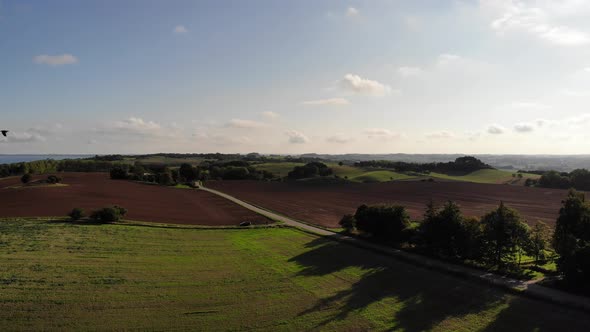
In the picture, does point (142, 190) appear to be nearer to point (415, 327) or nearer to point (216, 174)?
point (216, 174)

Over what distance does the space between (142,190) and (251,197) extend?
3257cm

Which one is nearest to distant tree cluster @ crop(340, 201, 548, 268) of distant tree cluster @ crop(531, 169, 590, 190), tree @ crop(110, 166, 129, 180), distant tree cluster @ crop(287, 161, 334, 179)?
distant tree cluster @ crop(531, 169, 590, 190)

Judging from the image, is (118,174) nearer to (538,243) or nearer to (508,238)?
(508,238)

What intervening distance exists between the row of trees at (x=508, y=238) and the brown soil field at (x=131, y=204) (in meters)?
33.7

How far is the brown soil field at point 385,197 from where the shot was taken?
74.8m

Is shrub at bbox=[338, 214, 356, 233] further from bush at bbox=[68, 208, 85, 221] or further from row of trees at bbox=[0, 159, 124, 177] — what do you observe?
row of trees at bbox=[0, 159, 124, 177]

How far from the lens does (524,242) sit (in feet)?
117

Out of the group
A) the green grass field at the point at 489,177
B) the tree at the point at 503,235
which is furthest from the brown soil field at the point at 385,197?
the green grass field at the point at 489,177

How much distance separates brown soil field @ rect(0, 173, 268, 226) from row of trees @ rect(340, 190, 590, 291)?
111 ft

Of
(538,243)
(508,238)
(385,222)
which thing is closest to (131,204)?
(385,222)

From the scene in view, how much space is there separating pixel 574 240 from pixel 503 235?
A: 6.28 metres

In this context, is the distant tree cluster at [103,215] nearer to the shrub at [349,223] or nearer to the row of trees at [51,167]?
the shrub at [349,223]

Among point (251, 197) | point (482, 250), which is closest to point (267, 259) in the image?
point (482, 250)

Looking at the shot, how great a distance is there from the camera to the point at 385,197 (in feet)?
333
